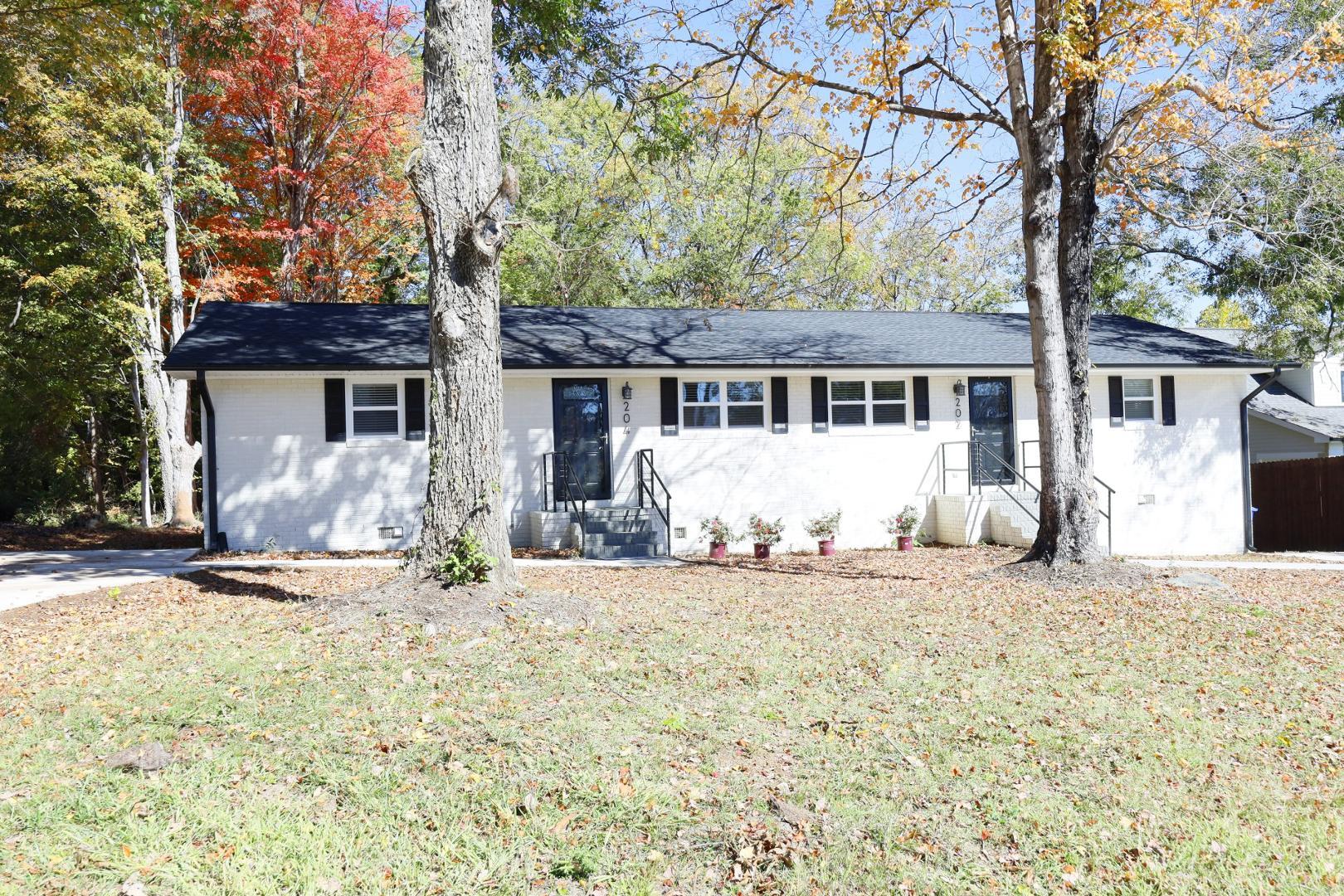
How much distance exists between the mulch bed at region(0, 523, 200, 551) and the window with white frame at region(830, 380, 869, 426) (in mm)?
10633

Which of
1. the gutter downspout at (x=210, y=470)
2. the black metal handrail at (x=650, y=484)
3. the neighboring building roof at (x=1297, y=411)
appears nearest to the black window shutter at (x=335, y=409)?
the gutter downspout at (x=210, y=470)

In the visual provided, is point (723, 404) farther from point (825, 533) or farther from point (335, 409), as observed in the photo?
point (335, 409)

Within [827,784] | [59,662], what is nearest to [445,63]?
[59,662]

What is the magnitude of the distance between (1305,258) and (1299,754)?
616 inches

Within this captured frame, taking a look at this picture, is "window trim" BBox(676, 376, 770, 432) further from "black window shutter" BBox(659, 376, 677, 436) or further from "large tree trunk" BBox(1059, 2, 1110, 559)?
"large tree trunk" BBox(1059, 2, 1110, 559)

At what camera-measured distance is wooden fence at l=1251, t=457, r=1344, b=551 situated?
63.2 feet

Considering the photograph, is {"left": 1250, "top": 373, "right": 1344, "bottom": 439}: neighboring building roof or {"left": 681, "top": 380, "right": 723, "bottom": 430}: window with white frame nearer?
{"left": 681, "top": 380, "right": 723, "bottom": 430}: window with white frame

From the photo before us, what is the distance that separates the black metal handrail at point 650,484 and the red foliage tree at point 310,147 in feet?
35.0

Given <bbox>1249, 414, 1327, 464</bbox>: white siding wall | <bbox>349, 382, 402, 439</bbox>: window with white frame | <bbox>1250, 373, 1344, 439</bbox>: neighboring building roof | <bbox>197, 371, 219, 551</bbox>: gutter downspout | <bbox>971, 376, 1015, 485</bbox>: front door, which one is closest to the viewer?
<bbox>197, 371, 219, 551</bbox>: gutter downspout

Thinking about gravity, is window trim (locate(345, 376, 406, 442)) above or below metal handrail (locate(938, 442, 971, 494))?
above

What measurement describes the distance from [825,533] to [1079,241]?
18.1 feet

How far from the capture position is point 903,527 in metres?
14.7

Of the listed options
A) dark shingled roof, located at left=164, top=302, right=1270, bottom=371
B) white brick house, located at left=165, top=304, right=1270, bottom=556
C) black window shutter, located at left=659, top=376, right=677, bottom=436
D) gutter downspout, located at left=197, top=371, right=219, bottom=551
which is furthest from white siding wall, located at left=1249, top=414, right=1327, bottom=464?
gutter downspout, located at left=197, top=371, right=219, bottom=551

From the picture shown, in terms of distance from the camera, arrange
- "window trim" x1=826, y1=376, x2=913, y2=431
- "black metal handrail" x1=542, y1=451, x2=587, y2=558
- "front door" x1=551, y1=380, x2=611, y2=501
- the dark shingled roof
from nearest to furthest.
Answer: the dark shingled roof < "black metal handrail" x1=542, y1=451, x2=587, y2=558 < "front door" x1=551, y1=380, x2=611, y2=501 < "window trim" x1=826, y1=376, x2=913, y2=431
